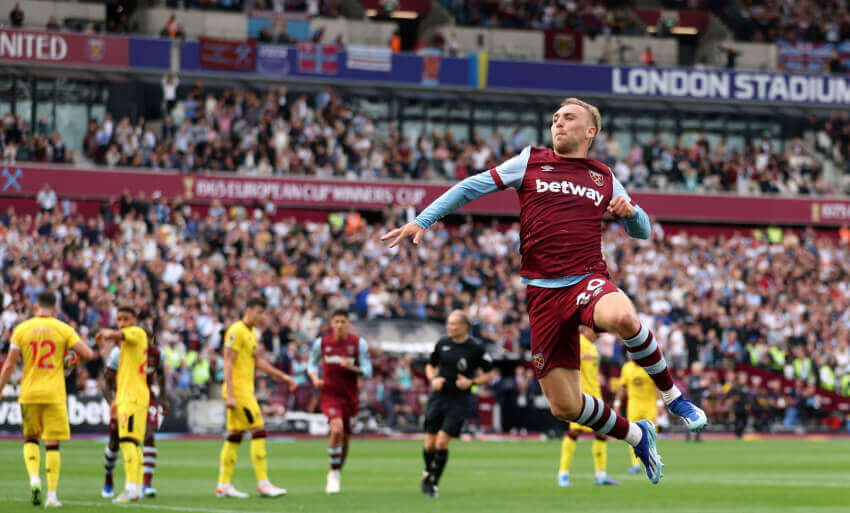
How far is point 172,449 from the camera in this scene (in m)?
27.5

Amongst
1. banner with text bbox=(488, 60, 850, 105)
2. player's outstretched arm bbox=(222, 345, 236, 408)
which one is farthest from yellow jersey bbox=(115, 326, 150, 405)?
banner with text bbox=(488, 60, 850, 105)

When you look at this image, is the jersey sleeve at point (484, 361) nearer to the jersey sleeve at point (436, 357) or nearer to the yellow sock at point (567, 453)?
the jersey sleeve at point (436, 357)

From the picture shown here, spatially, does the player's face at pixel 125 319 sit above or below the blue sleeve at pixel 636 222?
below

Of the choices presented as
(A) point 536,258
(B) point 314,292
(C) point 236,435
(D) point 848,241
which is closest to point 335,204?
(B) point 314,292

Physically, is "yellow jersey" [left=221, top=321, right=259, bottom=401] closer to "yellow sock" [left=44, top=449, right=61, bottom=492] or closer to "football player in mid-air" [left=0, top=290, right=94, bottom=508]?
"football player in mid-air" [left=0, top=290, right=94, bottom=508]

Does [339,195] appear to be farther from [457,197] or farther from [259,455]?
[457,197]

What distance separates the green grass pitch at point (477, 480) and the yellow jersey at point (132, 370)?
130 cm

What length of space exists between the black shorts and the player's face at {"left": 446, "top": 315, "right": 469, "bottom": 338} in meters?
0.85

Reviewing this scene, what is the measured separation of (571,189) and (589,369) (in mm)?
10117

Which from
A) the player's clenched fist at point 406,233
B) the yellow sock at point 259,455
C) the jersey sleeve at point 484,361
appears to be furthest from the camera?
the jersey sleeve at point 484,361

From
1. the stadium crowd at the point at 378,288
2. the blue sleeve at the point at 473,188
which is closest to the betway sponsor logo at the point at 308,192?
the stadium crowd at the point at 378,288

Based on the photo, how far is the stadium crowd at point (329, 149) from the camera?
44312 millimetres

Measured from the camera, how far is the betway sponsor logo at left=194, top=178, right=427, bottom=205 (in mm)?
44656

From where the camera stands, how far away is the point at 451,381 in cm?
1822
